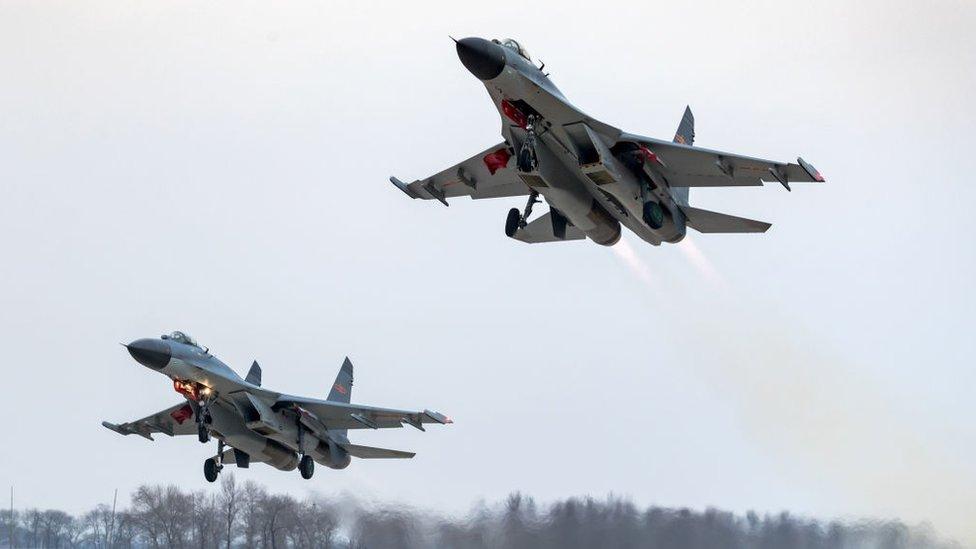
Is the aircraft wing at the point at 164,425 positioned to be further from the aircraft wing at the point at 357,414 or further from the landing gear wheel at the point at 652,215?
the landing gear wheel at the point at 652,215

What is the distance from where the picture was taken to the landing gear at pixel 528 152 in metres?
30.8

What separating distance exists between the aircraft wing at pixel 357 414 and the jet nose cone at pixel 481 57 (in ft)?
43.5

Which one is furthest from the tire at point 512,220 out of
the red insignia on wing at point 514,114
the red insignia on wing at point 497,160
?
the red insignia on wing at point 514,114

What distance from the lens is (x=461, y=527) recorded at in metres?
41.1

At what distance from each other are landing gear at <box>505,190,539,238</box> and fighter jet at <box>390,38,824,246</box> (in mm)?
23

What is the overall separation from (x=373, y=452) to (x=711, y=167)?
1509cm

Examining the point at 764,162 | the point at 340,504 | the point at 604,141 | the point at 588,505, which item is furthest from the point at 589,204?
the point at 340,504

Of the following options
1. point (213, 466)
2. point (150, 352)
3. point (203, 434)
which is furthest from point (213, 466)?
point (150, 352)

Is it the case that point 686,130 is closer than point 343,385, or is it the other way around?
point 686,130

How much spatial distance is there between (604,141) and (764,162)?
348 cm

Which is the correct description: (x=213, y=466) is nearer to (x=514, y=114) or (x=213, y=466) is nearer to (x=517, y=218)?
(x=517, y=218)

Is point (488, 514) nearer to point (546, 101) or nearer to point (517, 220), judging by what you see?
point (517, 220)

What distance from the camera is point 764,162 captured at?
3169cm

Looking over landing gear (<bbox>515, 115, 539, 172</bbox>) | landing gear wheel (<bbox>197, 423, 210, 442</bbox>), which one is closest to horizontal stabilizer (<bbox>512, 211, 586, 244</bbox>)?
landing gear (<bbox>515, 115, 539, 172</bbox>)
